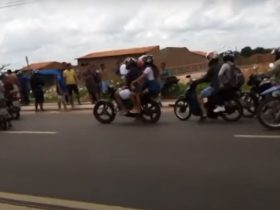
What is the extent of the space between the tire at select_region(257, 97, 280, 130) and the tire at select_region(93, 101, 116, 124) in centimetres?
431

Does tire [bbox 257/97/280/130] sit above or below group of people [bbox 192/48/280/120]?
below

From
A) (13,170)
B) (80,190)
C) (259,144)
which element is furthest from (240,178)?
(13,170)

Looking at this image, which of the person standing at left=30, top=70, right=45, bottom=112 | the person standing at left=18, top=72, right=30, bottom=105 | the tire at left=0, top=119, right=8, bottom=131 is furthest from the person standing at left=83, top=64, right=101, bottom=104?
the tire at left=0, top=119, right=8, bottom=131

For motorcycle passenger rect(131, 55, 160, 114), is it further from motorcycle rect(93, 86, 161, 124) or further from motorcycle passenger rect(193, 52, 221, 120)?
motorcycle passenger rect(193, 52, 221, 120)

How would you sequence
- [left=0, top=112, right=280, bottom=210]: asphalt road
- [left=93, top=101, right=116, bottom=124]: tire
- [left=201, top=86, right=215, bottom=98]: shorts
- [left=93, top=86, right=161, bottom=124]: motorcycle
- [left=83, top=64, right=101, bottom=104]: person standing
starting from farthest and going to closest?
[left=83, top=64, right=101, bottom=104]: person standing, [left=93, top=101, right=116, bottom=124]: tire, [left=93, top=86, right=161, bottom=124]: motorcycle, [left=201, top=86, right=215, bottom=98]: shorts, [left=0, top=112, right=280, bottom=210]: asphalt road

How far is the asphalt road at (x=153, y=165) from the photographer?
23.6ft

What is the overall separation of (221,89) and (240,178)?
239 inches

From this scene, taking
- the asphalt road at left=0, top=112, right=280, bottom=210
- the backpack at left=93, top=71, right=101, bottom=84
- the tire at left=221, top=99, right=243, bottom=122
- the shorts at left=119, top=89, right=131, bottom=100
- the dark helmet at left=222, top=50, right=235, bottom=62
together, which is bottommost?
the asphalt road at left=0, top=112, right=280, bottom=210

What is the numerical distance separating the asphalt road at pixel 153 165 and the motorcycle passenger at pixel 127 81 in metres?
0.64

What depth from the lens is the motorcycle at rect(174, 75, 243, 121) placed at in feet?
45.5

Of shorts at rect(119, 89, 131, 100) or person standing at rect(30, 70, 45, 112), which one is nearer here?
shorts at rect(119, 89, 131, 100)

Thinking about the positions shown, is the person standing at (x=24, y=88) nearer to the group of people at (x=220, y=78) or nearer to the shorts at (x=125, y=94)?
the shorts at (x=125, y=94)

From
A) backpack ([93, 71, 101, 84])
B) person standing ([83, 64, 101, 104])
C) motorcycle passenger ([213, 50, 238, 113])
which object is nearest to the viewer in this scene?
motorcycle passenger ([213, 50, 238, 113])

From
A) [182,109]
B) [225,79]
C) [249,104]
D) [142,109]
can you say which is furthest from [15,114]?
[249,104]
